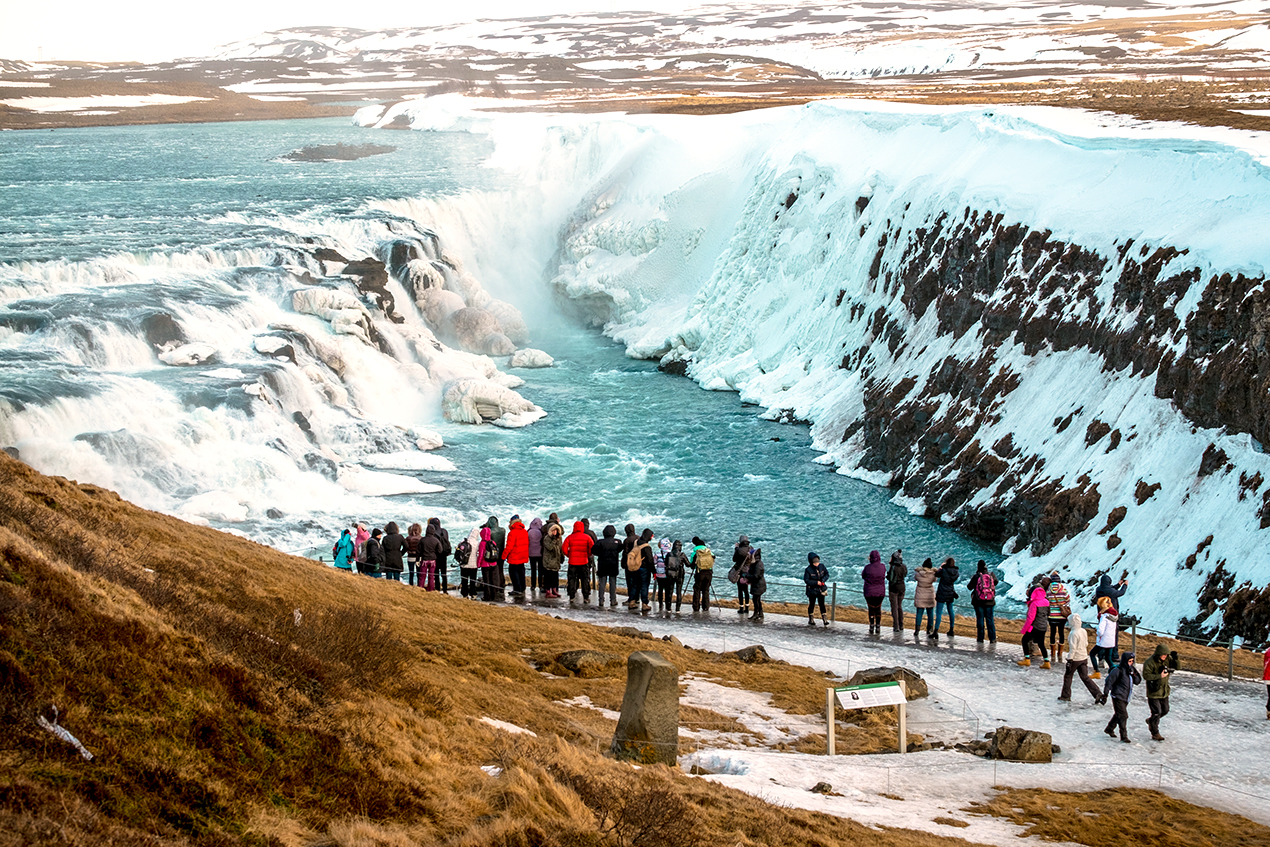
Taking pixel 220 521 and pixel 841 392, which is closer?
pixel 220 521

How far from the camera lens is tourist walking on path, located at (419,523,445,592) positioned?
22.0 m

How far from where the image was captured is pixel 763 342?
49406 mm

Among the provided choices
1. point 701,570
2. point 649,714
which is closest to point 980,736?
point 649,714

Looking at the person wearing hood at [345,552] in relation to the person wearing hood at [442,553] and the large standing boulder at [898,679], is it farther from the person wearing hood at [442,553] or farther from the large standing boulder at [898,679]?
the large standing boulder at [898,679]

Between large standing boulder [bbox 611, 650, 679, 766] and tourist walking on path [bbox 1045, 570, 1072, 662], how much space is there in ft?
31.0

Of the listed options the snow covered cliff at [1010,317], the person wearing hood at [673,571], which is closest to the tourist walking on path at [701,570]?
the person wearing hood at [673,571]

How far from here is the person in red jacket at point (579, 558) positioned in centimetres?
2258

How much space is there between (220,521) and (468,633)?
A: 48.5ft

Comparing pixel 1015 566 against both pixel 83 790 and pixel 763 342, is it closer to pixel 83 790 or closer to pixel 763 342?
pixel 763 342

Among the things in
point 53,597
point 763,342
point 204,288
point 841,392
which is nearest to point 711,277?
point 763,342

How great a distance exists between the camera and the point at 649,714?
1245 centimetres

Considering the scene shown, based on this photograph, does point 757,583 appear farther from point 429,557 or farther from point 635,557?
point 429,557

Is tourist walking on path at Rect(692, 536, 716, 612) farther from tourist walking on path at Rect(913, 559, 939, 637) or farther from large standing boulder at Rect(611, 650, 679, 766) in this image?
large standing boulder at Rect(611, 650, 679, 766)

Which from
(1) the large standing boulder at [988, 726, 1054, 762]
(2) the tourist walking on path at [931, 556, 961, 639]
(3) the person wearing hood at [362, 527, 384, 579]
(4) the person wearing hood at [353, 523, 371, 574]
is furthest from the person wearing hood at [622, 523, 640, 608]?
(1) the large standing boulder at [988, 726, 1054, 762]
